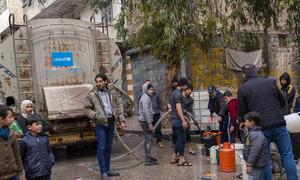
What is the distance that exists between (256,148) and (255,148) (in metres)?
0.01

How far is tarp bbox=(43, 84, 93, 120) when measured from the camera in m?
7.99

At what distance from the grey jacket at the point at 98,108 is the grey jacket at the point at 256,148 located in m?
2.72

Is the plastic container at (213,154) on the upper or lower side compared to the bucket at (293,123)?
lower

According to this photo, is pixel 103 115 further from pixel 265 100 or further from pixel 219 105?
pixel 219 105

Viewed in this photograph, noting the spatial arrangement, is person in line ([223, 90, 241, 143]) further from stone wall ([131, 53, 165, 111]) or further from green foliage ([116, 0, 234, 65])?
stone wall ([131, 53, 165, 111])

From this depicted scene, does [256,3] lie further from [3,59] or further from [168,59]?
[3,59]

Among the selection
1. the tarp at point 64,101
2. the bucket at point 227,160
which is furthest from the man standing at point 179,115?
the tarp at point 64,101

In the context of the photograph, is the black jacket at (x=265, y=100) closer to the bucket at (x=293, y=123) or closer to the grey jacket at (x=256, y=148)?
the grey jacket at (x=256, y=148)

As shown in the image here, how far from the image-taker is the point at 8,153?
416 cm

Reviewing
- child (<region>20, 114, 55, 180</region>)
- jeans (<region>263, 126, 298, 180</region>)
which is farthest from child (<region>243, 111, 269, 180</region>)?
child (<region>20, 114, 55, 180</region>)

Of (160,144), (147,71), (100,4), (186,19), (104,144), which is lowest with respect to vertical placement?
(160,144)

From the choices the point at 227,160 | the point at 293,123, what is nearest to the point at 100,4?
the point at 227,160

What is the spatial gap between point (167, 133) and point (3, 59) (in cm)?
525

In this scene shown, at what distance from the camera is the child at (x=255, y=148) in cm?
471
